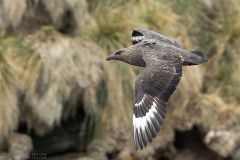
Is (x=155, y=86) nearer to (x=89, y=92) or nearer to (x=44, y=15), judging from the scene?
(x=89, y=92)

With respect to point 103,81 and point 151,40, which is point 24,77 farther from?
point 151,40

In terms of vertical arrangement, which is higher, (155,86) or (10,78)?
(155,86)

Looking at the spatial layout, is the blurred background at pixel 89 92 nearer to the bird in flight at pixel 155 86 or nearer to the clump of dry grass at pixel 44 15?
the clump of dry grass at pixel 44 15

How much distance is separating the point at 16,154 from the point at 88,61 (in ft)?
3.50

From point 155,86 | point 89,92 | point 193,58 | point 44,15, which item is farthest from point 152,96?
point 44,15

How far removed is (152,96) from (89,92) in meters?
1.86

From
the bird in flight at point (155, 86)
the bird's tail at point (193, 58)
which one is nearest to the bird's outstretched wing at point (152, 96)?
the bird in flight at point (155, 86)

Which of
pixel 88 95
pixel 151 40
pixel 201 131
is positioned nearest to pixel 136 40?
pixel 151 40

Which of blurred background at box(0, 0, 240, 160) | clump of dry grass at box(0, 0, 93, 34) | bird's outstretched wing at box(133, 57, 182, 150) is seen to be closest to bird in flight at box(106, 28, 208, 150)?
bird's outstretched wing at box(133, 57, 182, 150)

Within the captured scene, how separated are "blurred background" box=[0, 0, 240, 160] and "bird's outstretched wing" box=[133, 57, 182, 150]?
1653mm

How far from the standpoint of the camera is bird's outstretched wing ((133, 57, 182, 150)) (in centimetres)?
545

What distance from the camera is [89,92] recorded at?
7.29 m

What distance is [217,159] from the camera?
25.1 ft

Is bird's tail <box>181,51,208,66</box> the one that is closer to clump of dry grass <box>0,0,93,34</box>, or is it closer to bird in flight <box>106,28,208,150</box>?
bird in flight <box>106,28,208,150</box>
